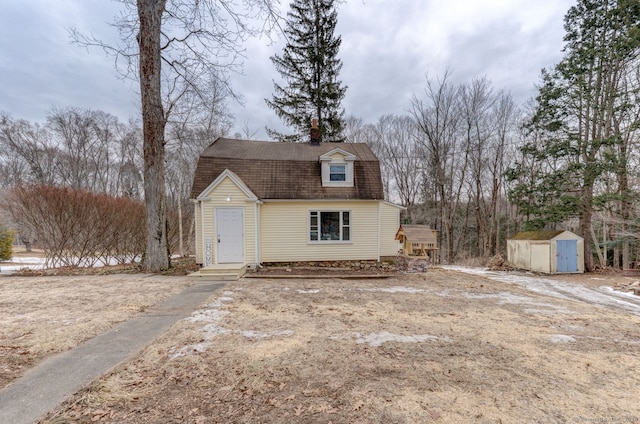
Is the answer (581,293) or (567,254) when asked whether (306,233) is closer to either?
(581,293)

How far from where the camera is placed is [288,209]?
36.7ft

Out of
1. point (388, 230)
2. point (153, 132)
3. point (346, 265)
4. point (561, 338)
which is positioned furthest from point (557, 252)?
point (153, 132)

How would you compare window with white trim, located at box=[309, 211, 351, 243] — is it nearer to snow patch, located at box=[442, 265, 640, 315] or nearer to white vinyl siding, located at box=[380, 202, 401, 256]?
white vinyl siding, located at box=[380, 202, 401, 256]

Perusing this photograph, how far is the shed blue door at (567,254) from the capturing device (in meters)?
11.0

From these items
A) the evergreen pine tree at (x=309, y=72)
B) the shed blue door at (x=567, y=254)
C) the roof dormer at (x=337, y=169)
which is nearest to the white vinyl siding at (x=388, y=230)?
the roof dormer at (x=337, y=169)

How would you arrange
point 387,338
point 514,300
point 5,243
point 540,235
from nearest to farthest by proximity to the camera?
point 387,338
point 514,300
point 540,235
point 5,243

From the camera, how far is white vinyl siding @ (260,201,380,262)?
11047mm

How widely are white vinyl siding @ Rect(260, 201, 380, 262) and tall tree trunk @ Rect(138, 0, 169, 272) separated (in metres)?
3.72

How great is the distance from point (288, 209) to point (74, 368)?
8.51 metres

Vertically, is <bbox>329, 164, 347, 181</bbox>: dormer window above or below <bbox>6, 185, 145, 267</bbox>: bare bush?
above

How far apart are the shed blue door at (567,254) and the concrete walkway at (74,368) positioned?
549 inches

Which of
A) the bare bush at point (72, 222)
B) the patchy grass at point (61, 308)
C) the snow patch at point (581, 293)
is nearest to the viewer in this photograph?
the patchy grass at point (61, 308)

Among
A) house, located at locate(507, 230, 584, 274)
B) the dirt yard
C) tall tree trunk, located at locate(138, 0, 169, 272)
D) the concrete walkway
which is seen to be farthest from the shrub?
house, located at locate(507, 230, 584, 274)

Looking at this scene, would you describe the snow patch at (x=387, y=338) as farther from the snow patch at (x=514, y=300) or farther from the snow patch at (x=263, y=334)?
the snow patch at (x=514, y=300)
